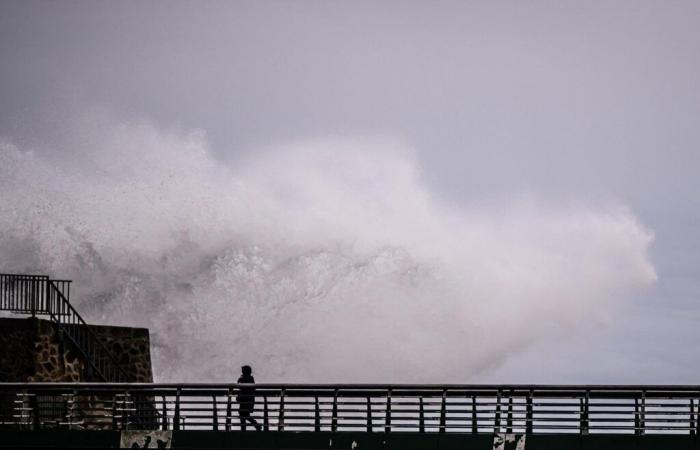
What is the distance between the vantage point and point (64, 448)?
28391 mm

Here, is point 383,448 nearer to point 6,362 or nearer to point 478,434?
point 478,434

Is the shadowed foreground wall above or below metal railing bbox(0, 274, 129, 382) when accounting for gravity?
below

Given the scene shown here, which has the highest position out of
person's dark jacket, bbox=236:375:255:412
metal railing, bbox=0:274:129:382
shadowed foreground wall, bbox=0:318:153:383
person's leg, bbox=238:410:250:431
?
metal railing, bbox=0:274:129:382

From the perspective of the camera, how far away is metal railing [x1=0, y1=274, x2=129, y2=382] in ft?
119

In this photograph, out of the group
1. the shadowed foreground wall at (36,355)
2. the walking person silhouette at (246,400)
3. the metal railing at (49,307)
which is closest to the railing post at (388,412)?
the walking person silhouette at (246,400)

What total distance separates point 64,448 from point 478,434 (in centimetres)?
782

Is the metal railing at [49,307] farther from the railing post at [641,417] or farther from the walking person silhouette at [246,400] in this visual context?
the railing post at [641,417]

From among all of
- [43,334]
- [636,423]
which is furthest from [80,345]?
[636,423]

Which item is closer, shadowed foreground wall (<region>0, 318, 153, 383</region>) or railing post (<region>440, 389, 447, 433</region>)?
railing post (<region>440, 389, 447, 433</region>)

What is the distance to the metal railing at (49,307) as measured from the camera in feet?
119

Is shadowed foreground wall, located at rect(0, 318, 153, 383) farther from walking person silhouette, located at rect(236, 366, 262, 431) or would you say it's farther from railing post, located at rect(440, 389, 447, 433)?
railing post, located at rect(440, 389, 447, 433)

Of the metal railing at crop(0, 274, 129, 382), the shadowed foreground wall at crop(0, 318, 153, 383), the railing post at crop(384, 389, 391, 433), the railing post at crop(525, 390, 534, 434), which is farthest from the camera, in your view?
the metal railing at crop(0, 274, 129, 382)

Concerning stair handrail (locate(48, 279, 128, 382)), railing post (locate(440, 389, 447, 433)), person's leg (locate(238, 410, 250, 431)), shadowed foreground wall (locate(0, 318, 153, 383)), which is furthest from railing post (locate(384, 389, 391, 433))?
shadowed foreground wall (locate(0, 318, 153, 383))

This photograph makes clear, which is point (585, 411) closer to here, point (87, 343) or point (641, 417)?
point (641, 417)
